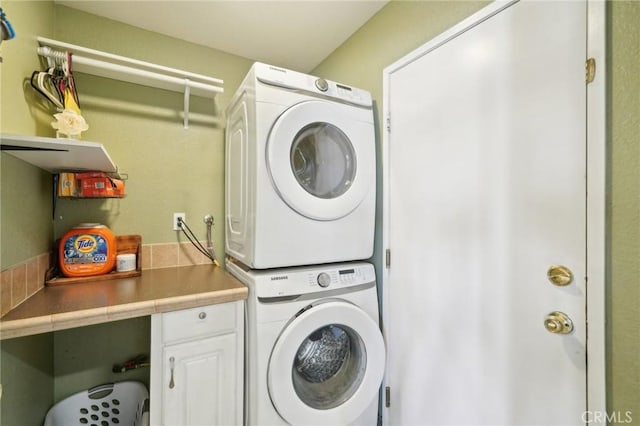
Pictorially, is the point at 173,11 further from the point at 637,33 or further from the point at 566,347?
the point at 566,347

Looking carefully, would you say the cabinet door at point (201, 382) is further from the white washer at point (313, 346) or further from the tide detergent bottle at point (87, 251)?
the tide detergent bottle at point (87, 251)

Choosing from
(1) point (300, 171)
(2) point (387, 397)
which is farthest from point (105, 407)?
(1) point (300, 171)

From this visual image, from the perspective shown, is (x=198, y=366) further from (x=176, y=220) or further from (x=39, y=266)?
(x=176, y=220)

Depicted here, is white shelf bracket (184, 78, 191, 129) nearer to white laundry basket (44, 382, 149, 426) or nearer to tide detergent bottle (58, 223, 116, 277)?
tide detergent bottle (58, 223, 116, 277)

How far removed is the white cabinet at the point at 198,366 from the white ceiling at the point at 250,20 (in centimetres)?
164

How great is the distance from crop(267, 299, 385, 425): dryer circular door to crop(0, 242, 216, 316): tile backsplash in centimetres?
97

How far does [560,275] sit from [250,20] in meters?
1.98

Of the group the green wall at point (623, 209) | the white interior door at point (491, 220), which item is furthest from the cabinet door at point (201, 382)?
the green wall at point (623, 209)

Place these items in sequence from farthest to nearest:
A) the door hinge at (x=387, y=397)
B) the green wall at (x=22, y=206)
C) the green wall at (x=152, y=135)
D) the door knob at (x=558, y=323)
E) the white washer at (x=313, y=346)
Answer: the green wall at (x=152, y=135) < the door hinge at (x=387, y=397) < the white washer at (x=313, y=346) < the green wall at (x=22, y=206) < the door knob at (x=558, y=323)

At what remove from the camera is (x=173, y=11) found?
155cm

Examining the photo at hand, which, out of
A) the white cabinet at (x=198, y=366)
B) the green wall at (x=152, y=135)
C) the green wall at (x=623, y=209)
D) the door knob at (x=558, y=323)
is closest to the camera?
the green wall at (x=623, y=209)

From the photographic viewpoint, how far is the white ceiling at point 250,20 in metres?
1.50

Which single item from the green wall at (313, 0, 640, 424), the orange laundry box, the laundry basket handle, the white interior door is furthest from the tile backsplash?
the green wall at (313, 0, 640, 424)

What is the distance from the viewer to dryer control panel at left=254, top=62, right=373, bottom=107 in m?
1.25
